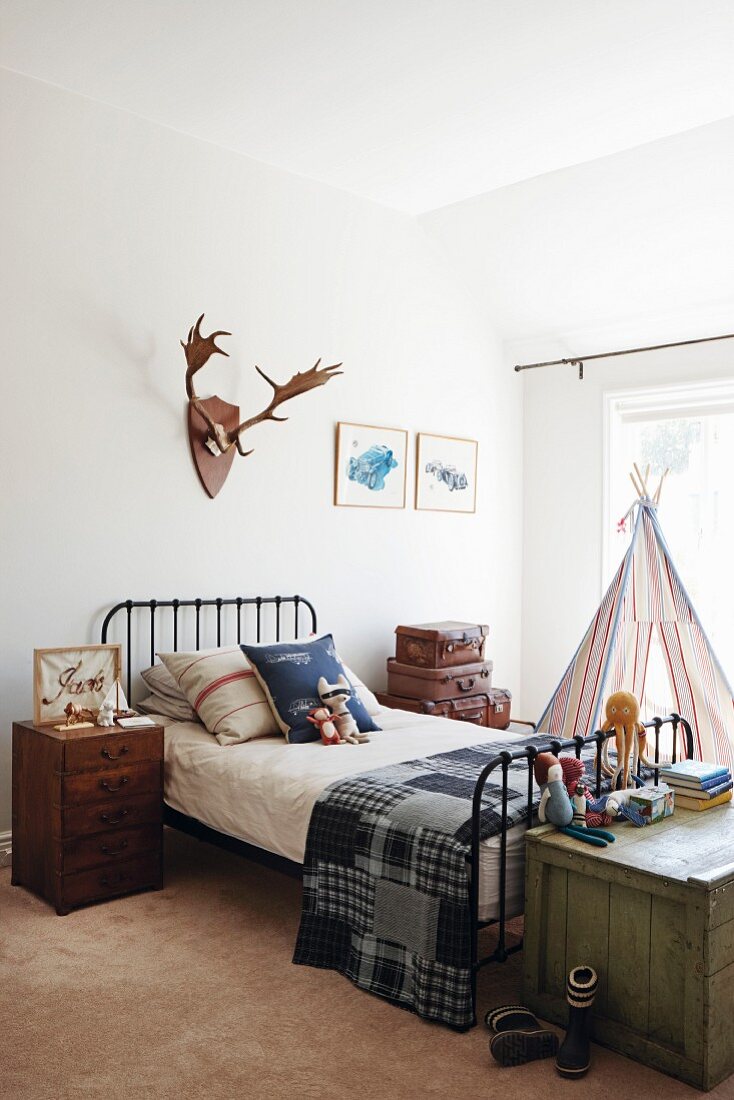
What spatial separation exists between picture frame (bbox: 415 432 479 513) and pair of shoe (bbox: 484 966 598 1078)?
127 inches

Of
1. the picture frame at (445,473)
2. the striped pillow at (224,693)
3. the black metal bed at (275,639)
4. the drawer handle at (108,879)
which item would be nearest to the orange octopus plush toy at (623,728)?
the black metal bed at (275,639)

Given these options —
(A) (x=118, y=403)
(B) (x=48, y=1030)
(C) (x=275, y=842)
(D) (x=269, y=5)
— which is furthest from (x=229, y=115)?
(B) (x=48, y=1030)

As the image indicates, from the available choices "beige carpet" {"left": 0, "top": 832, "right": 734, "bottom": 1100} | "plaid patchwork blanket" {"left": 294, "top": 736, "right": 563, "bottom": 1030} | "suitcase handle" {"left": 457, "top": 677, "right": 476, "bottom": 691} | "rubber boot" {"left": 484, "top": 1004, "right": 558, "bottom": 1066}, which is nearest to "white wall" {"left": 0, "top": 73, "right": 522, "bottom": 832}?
"suitcase handle" {"left": 457, "top": 677, "right": 476, "bottom": 691}

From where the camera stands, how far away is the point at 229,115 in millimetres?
3939

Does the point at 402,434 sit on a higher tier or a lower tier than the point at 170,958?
higher

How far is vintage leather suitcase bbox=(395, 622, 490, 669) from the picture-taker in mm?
4699

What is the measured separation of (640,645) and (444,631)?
977 mm

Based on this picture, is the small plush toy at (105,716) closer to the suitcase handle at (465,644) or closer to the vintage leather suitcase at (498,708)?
the suitcase handle at (465,644)

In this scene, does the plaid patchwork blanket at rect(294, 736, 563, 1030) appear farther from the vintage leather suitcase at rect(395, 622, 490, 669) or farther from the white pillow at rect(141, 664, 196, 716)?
the vintage leather suitcase at rect(395, 622, 490, 669)

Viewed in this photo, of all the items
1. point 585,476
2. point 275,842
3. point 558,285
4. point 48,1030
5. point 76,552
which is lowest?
point 48,1030

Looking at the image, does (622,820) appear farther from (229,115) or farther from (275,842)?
(229,115)

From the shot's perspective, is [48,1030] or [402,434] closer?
[48,1030]

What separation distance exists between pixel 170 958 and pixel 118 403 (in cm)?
215

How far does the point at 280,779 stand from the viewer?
10.2ft
